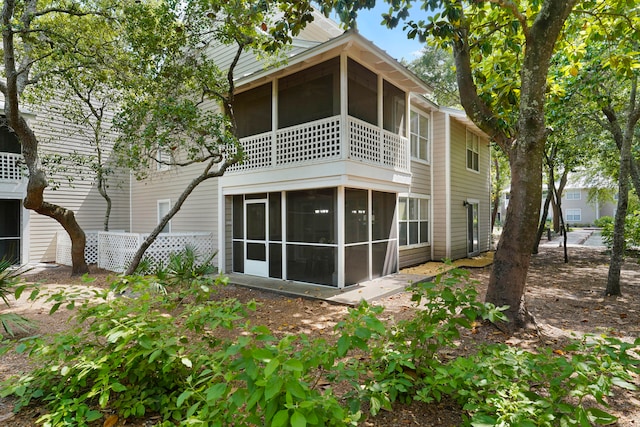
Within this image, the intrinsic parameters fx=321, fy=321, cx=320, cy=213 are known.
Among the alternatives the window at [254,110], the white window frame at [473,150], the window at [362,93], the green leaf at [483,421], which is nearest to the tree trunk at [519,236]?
the green leaf at [483,421]

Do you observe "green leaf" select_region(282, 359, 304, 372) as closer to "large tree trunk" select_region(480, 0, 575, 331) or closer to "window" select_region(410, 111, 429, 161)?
"large tree trunk" select_region(480, 0, 575, 331)

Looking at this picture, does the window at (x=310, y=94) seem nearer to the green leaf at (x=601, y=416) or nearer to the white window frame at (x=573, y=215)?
the green leaf at (x=601, y=416)

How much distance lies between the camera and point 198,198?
11.9 metres

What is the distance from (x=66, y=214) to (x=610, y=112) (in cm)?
1603

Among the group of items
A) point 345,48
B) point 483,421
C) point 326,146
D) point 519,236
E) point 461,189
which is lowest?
point 483,421

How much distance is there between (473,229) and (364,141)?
30.2 feet

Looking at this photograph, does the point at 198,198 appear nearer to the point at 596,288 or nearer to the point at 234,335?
the point at 234,335

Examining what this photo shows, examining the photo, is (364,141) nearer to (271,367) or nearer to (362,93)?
(362,93)

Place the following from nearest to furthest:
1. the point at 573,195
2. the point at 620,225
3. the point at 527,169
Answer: the point at 527,169 < the point at 620,225 < the point at 573,195

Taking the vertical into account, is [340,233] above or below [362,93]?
below

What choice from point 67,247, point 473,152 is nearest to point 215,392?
point 67,247

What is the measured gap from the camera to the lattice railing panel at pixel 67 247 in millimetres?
12821

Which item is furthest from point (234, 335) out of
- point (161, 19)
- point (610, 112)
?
point (610, 112)

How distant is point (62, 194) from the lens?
1330cm
